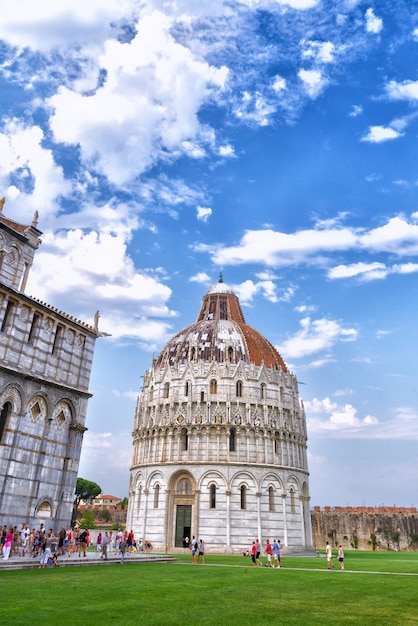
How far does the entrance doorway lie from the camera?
5094cm

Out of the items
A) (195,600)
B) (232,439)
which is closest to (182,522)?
(232,439)

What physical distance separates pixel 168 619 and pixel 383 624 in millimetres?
4839

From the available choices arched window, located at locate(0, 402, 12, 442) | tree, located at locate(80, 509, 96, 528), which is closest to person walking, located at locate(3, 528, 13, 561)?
arched window, located at locate(0, 402, 12, 442)

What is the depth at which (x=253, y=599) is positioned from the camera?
46.0 feet

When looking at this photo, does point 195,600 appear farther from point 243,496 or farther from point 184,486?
point 184,486

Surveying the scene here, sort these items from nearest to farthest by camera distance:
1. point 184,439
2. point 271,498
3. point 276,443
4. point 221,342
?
point 271,498, point 184,439, point 276,443, point 221,342

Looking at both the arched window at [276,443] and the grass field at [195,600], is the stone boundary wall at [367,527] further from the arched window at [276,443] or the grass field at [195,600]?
the grass field at [195,600]

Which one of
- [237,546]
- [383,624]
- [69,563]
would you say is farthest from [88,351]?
[237,546]

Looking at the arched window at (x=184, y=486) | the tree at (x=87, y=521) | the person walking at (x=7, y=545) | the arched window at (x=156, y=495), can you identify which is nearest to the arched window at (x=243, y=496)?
the arched window at (x=184, y=486)

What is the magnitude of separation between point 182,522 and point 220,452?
866 cm

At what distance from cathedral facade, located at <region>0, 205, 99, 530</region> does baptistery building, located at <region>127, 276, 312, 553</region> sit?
79.3 ft

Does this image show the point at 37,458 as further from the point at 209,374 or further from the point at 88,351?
the point at 209,374

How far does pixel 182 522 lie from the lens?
51562mm

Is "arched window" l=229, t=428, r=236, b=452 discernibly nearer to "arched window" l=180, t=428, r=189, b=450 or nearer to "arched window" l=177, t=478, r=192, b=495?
"arched window" l=180, t=428, r=189, b=450
